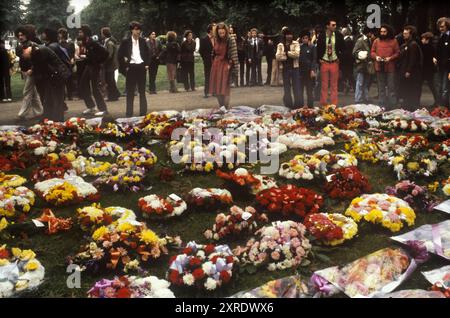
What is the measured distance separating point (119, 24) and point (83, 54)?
39.0 m

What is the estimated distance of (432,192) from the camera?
6.71 meters

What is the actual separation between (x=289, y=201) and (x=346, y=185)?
3.29ft

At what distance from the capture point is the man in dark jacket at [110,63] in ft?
48.0

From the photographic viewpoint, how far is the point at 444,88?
39.9 ft

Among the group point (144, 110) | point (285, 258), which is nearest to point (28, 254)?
point (285, 258)

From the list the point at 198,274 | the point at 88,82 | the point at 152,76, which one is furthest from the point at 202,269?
the point at 152,76

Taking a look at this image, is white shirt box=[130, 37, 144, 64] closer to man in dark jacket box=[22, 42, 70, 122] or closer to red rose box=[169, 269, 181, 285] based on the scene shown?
man in dark jacket box=[22, 42, 70, 122]

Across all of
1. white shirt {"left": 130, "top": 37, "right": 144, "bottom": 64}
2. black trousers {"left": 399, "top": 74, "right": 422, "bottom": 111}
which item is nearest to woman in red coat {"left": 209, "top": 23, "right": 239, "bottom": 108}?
white shirt {"left": 130, "top": 37, "right": 144, "bottom": 64}

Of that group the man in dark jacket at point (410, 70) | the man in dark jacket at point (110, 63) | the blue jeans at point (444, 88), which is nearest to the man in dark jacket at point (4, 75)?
the man in dark jacket at point (110, 63)

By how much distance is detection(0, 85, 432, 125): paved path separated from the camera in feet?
42.9

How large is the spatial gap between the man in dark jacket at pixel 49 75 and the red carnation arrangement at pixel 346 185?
6187 millimetres

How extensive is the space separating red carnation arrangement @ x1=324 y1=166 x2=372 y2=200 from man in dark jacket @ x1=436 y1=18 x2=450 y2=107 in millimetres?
6462

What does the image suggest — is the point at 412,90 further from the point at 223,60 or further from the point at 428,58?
the point at 223,60

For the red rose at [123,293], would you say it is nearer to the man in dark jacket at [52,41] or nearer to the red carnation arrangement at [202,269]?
the red carnation arrangement at [202,269]
